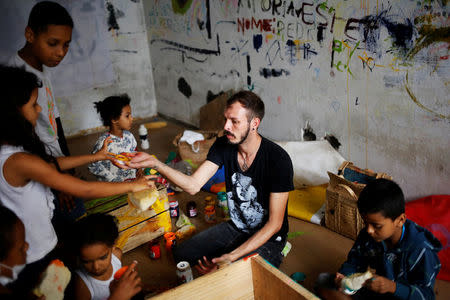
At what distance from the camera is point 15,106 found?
168cm

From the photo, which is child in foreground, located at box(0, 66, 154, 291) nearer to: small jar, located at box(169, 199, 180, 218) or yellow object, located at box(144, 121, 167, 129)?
small jar, located at box(169, 199, 180, 218)

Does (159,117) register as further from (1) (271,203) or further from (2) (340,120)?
(1) (271,203)

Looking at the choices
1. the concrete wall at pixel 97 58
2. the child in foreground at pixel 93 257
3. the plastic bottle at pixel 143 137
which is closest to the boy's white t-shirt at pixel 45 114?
the child in foreground at pixel 93 257

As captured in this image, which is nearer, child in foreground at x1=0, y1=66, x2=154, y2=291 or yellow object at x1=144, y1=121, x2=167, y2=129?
child in foreground at x1=0, y1=66, x2=154, y2=291

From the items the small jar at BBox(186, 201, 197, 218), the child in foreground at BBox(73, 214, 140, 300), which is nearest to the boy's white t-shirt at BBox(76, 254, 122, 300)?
the child in foreground at BBox(73, 214, 140, 300)

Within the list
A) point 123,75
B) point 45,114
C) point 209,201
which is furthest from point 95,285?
point 123,75

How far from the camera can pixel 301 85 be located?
4.01 meters

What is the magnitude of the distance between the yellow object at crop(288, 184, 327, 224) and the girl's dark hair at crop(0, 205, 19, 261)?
2557 mm

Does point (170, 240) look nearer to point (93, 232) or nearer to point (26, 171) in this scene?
point (93, 232)

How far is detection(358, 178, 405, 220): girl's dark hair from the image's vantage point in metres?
1.75

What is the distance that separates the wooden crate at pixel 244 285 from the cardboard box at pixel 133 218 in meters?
1.50

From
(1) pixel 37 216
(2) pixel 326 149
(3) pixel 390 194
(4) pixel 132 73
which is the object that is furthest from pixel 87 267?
(4) pixel 132 73

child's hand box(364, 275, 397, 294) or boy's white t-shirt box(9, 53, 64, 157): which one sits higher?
→ boy's white t-shirt box(9, 53, 64, 157)

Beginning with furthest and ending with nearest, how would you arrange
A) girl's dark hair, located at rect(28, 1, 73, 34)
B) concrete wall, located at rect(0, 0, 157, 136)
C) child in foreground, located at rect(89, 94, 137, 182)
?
concrete wall, located at rect(0, 0, 157, 136), child in foreground, located at rect(89, 94, 137, 182), girl's dark hair, located at rect(28, 1, 73, 34)
